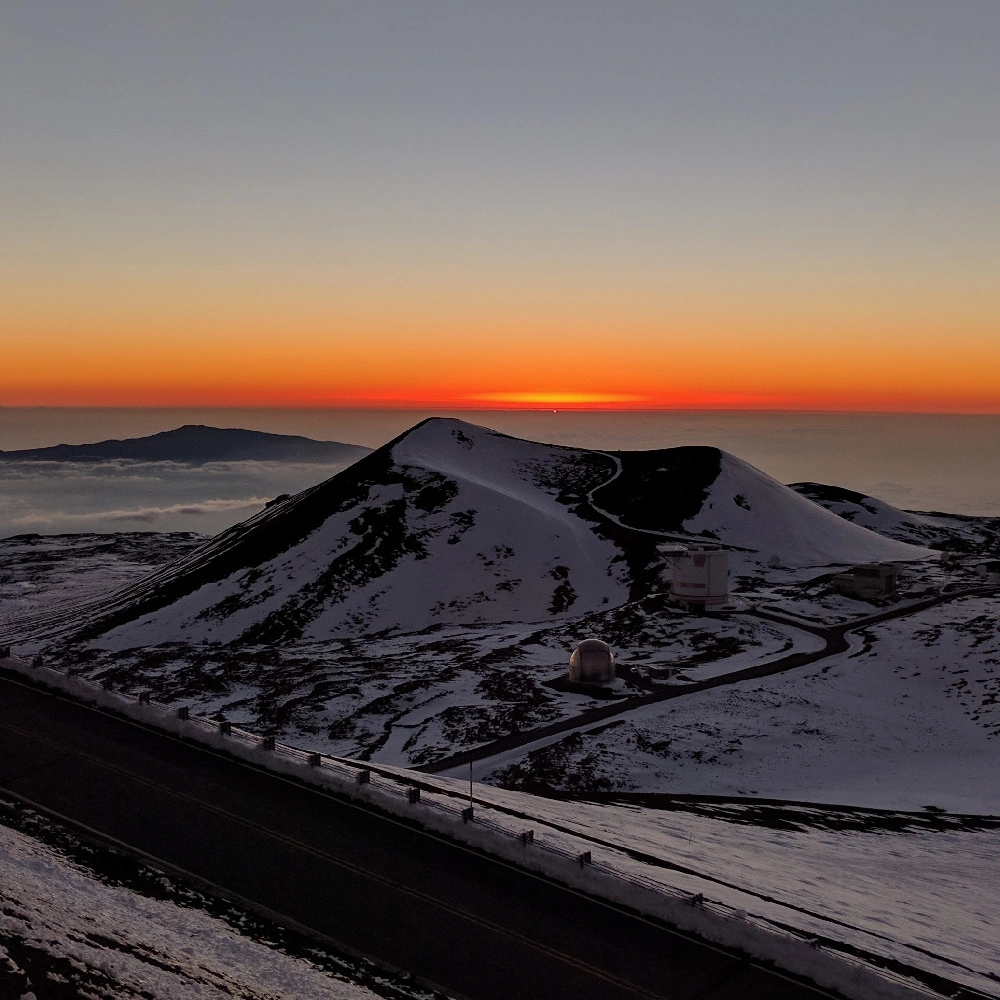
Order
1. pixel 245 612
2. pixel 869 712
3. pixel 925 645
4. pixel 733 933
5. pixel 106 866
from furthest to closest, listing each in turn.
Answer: pixel 245 612 → pixel 925 645 → pixel 869 712 → pixel 106 866 → pixel 733 933

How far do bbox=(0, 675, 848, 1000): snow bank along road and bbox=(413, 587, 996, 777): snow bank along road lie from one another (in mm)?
12252

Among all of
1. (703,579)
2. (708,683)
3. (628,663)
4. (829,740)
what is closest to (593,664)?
(628,663)

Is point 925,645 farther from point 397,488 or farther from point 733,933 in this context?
point 397,488

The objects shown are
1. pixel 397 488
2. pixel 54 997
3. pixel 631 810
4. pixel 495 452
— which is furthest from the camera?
pixel 495 452

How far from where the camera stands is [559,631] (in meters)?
85.8

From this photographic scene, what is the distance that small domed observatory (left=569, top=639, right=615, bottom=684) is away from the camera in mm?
64875

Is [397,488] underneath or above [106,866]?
above

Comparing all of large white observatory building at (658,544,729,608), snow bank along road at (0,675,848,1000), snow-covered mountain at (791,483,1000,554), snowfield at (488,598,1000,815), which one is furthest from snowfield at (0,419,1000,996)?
snow bank along road at (0,675,848,1000)

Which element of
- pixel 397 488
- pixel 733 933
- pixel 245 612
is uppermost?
pixel 397 488

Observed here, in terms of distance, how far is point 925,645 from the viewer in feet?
225

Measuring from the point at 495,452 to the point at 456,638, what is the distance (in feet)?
218

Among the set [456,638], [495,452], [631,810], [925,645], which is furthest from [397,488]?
[631,810]

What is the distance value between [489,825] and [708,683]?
37041mm

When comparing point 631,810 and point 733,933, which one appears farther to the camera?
point 631,810
